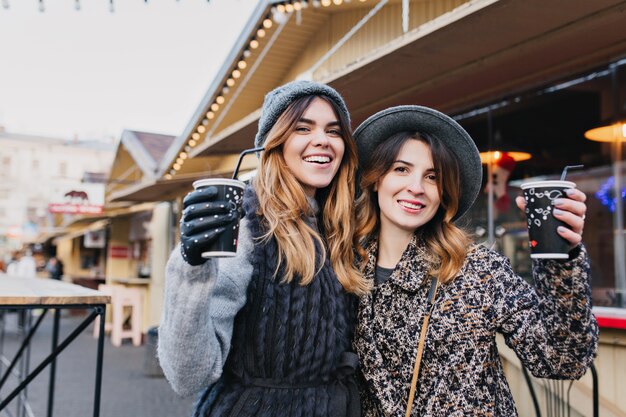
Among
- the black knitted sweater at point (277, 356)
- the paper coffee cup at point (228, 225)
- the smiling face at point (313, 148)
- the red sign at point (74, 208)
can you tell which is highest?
the red sign at point (74, 208)

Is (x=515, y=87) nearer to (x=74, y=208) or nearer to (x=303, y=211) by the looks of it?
(x=303, y=211)

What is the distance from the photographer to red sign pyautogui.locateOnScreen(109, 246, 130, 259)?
15.1 meters

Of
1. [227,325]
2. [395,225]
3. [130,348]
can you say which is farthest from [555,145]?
[130,348]

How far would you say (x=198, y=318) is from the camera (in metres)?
1.46

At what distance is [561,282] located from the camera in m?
1.53

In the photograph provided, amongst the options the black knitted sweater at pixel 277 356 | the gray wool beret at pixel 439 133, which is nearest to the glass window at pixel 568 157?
the gray wool beret at pixel 439 133

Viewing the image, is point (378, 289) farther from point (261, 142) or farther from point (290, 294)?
point (261, 142)

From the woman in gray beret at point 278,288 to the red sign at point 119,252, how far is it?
14049 mm

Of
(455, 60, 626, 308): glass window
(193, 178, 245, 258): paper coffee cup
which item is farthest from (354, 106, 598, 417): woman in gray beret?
(455, 60, 626, 308): glass window

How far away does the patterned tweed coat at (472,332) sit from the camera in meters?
1.57

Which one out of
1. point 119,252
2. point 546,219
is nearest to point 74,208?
point 119,252

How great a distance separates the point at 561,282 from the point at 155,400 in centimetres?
641

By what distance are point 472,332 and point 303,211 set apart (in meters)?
0.67

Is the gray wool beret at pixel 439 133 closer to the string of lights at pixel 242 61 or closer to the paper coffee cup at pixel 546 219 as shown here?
the paper coffee cup at pixel 546 219
